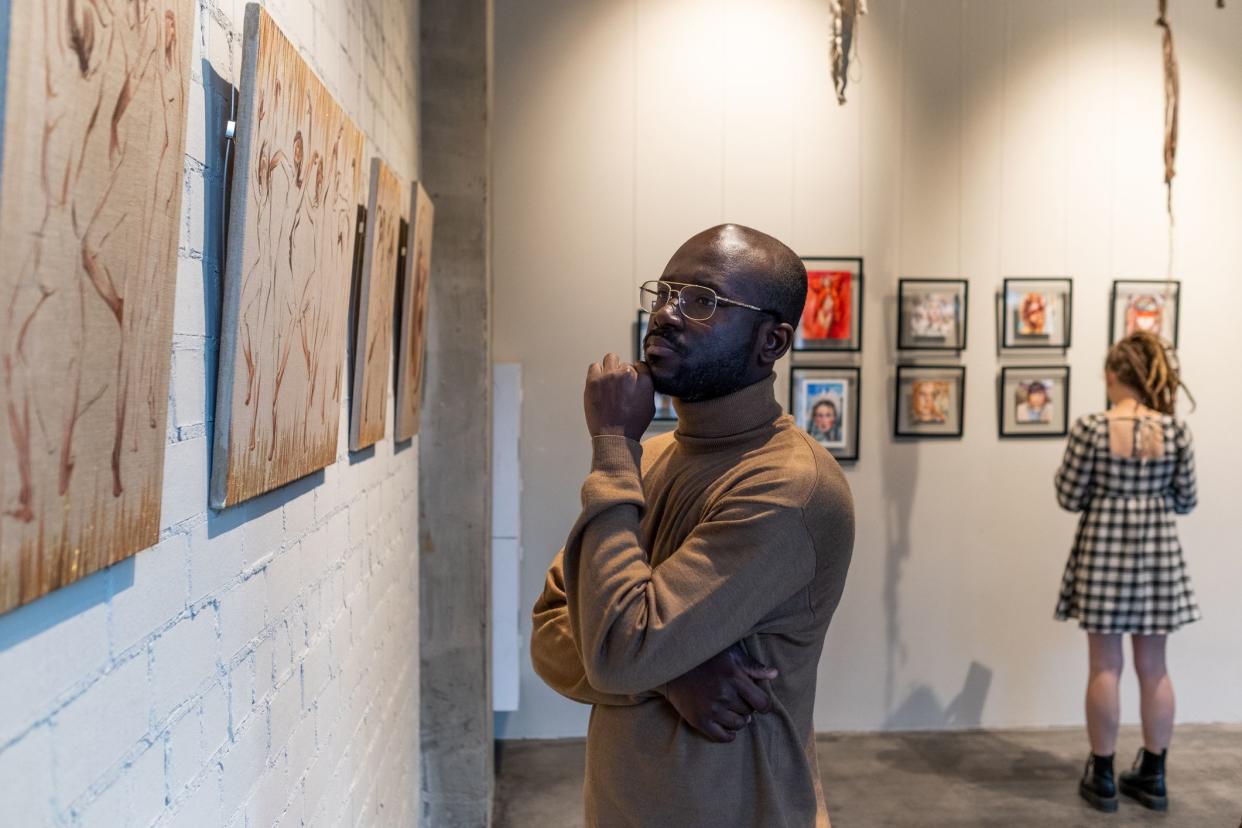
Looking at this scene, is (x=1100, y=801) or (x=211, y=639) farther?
(x=1100, y=801)

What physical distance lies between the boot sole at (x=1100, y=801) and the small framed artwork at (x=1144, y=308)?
74.3 inches

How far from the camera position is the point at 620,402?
1.58m

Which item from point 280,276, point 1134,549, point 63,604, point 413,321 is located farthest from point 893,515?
point 63,604

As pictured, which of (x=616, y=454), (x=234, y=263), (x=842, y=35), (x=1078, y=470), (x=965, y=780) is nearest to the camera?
(x=234, y=263)

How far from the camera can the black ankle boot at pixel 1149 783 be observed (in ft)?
12.7

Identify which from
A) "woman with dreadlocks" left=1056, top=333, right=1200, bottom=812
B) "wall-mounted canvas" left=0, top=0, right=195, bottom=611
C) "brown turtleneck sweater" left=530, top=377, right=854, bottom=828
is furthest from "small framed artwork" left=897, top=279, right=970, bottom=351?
"wall-mounted canvas" left=0, top=0, right=195, bottom=611

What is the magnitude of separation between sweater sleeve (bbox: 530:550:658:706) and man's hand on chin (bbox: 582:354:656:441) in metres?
0.21

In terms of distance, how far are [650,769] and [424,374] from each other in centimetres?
209

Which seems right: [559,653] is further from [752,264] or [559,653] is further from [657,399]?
[657,399]

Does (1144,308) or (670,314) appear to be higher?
(1144,308)

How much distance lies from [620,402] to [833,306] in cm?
317

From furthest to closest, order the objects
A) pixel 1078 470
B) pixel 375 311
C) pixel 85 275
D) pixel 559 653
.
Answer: pixel 1078 470, pixel 375 311, pixel 559 653, pixel 85 275

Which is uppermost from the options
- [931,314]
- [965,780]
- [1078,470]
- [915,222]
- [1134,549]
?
[915,222]

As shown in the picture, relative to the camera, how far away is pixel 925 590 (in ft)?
15.4
